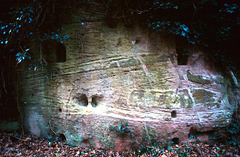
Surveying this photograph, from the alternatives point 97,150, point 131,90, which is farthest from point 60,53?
point 97,150

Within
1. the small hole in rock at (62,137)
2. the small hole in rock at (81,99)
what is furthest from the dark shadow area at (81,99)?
the small hole in rock at (62,137)

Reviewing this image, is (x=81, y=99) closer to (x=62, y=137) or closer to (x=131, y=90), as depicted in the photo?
(x=62, y=137)

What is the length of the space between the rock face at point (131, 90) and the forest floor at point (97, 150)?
0.21 metres

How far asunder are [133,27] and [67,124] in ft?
10.2

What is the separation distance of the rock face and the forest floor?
0.70ft

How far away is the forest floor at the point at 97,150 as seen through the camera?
387 centimetres

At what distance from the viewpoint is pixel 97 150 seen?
14.0 ft

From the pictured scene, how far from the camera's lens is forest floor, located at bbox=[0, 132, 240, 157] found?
3.87 metres

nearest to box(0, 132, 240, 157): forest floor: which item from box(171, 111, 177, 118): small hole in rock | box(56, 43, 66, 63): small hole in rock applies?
box(171, 111, 177, 118): small hole in rock

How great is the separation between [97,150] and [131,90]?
5.70 feet

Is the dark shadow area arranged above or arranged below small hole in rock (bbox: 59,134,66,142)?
above

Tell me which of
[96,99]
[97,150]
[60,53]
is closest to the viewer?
[97,150]

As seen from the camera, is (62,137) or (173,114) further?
(62,137)

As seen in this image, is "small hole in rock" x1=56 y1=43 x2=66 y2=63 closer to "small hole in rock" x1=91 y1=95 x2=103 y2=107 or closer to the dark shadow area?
the dark shadow area
